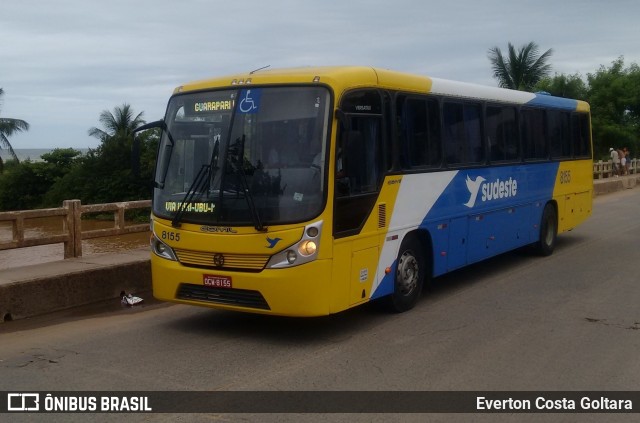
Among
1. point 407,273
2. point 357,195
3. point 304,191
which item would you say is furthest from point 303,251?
point 407,273

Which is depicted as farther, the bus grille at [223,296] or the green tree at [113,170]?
the green tree at [113,170]

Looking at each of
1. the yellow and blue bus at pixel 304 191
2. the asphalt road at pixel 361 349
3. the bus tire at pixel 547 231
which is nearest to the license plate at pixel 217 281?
the yellow and blue bus at pixel 304 191

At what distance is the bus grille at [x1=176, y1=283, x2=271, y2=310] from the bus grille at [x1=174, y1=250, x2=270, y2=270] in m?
0.24

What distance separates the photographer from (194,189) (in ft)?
25.4

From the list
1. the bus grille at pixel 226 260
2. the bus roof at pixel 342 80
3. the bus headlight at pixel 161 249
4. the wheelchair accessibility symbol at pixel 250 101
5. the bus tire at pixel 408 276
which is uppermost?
the bus roof at pixel 342 80

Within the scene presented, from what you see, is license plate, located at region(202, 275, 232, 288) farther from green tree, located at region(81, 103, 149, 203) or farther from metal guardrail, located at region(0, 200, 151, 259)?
green tree, located at region(81, 103, 149, 203)

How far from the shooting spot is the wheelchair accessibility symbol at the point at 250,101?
25.2ft

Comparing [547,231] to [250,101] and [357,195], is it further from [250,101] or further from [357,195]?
[250,101]

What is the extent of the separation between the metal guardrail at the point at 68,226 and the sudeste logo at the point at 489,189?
195 inches

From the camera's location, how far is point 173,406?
565 centimetres

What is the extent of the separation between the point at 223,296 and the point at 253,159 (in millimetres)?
1453

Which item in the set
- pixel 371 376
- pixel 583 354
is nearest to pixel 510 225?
pixel 583 354

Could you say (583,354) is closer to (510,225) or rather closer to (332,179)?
(332,179)

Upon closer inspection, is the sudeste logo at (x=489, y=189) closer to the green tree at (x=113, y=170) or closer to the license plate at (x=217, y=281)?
the license plate at (x=217, y=281)
